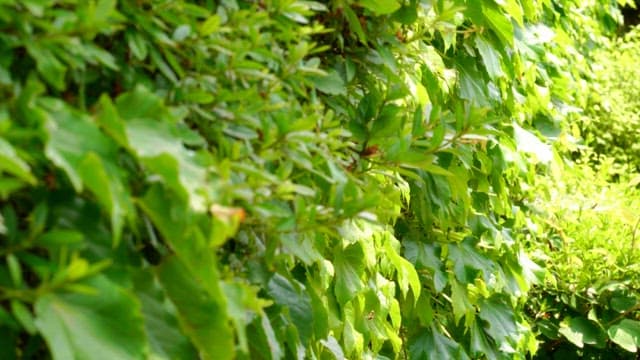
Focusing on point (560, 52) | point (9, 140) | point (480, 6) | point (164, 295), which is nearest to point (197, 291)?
point (164, 295)

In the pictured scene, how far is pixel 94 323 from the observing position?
3.85 ft

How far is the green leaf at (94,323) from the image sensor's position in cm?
113

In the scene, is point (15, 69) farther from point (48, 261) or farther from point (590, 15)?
point (590, 15)

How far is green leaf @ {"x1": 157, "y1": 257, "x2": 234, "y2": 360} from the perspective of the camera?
1365mm

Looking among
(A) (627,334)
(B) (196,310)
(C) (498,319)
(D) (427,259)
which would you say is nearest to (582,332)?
(A) (627,334)

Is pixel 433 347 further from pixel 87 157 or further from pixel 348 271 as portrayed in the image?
pixel 87 157

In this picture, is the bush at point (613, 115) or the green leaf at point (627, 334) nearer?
the green leaf at point (627, 334)

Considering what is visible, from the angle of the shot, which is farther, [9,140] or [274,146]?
[274,146]

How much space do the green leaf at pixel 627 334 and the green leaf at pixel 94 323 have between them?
3741 mm

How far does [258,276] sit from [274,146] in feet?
0.98

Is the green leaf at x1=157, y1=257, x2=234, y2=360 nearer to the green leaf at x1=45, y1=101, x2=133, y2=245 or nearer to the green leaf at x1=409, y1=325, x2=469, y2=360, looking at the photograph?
the green leaf at x1=45, y1=101, x2=133, y2=245

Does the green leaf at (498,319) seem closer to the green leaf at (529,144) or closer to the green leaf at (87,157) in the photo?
the green leaf at (529,144)

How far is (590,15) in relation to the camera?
21.3 ft

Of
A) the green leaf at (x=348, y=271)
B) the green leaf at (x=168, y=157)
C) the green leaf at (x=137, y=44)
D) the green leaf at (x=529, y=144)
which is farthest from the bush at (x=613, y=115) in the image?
the green leaf at (x=168, y=157)
